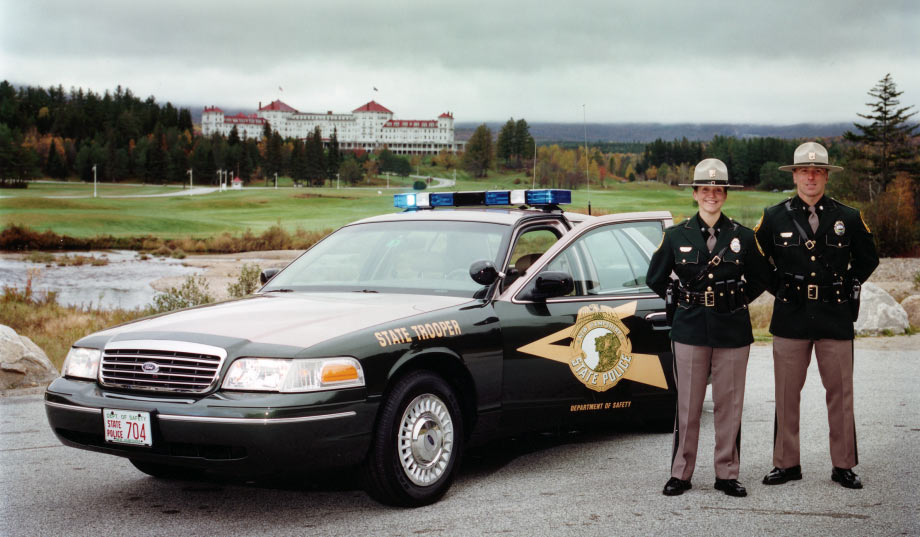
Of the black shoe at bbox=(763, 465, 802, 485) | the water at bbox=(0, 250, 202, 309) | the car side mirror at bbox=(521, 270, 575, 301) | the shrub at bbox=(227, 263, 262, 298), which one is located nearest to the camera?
the black shoe at bbox=(763, 465, 802, 485)

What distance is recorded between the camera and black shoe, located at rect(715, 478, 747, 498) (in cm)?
569

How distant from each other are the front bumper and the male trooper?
2.66 metres

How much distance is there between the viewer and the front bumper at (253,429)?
4754 mm

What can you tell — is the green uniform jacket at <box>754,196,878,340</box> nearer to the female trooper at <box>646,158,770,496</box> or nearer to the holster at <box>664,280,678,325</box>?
the female trooper at <box>646,158,770,496</box>

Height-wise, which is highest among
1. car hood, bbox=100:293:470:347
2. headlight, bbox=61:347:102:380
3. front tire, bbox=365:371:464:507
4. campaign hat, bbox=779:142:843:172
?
campaign hat, bbox=779:142:843:172

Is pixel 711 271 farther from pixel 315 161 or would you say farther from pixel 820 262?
pixel 315 161

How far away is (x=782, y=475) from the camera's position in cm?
600

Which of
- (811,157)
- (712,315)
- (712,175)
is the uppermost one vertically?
A: (811,157)

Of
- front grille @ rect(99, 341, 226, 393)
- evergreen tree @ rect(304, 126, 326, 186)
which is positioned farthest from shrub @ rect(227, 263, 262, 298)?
evergreen tree @ rect(304, 126, 326, 186)

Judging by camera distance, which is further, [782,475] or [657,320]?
[657,320]

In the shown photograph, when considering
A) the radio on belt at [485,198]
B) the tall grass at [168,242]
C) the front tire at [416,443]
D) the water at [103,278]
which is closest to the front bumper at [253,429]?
the front tire at [416,443]

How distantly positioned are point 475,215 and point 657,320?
1.55 meters

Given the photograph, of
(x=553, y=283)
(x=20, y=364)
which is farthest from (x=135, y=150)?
(x=553, y=283)

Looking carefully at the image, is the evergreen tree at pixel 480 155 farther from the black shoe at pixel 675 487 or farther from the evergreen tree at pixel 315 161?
the black shoe at pixel 675 487
